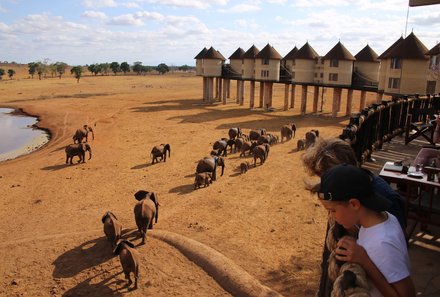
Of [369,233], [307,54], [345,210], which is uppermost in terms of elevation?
[307,54]

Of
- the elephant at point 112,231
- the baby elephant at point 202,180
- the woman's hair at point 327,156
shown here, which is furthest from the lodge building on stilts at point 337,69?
the woman's hair at point 327,156

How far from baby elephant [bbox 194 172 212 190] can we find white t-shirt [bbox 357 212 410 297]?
13.4 meters

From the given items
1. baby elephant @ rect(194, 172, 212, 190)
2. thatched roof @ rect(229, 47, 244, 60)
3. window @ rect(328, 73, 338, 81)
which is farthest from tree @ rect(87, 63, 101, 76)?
baby elephant @ rect(194, 172, 212, 190)

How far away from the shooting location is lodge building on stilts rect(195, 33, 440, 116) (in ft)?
93.4

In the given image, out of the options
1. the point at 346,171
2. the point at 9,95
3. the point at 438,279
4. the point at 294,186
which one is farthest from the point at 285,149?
the point at 9,95

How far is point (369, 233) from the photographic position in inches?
115

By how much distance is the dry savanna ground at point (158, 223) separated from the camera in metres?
8.87

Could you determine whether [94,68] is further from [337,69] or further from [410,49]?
[410,49]

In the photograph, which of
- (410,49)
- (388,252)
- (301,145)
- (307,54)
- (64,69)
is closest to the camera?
(388,252)

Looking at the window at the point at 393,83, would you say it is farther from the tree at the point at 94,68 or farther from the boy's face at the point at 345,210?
the tree at the point at 94,68

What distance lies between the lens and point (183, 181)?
1750 cm

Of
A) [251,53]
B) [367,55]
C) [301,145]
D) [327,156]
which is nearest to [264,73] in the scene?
[251,53]

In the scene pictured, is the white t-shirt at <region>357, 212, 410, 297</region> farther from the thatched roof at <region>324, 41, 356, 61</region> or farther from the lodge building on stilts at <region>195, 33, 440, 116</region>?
the thatched roof at <region>324, 41, 356, 61</region>

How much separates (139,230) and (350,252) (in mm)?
8787
